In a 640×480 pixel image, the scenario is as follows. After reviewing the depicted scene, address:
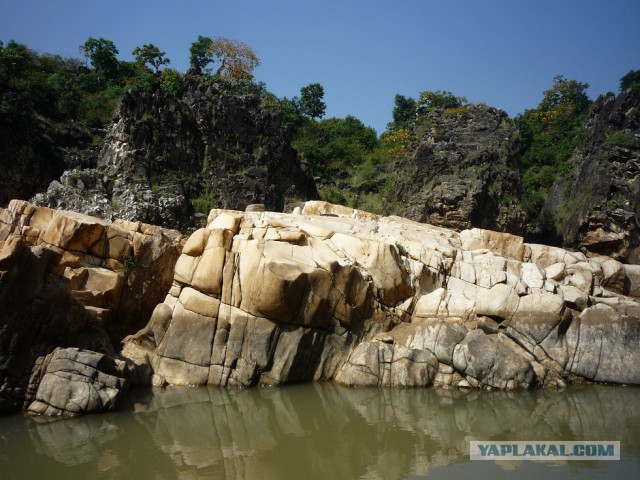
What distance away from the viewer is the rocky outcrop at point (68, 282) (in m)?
10.3

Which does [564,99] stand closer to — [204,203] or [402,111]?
[402,111]

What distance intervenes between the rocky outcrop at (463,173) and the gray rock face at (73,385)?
17.6 meters

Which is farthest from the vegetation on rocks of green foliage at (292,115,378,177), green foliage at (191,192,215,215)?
green foliage at (292,115,378,177)

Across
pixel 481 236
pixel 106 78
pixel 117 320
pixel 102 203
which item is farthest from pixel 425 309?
pixel 106 78

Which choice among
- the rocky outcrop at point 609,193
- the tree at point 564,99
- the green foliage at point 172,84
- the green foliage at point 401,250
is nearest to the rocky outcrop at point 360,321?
the green foliage at point 401,250

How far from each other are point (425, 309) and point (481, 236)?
4.14 metres

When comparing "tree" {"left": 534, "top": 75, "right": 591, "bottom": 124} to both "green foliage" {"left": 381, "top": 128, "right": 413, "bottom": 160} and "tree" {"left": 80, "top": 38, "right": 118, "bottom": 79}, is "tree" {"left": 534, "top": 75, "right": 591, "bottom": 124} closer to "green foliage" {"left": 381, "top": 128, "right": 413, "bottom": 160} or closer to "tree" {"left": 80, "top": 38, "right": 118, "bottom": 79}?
"green foliage" {"left": 381, "top": 128, "right": 413, "bottom": 160}

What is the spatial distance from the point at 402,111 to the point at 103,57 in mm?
24123

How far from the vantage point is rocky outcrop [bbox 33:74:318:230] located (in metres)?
23.7

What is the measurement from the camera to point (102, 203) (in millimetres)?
23250

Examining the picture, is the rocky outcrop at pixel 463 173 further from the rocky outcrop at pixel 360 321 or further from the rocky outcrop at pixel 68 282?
the rocky outcrop at pixel 68 282

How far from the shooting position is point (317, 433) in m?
9.29

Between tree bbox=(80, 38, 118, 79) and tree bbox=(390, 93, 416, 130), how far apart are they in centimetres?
2281

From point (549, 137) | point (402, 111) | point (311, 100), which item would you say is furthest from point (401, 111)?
point (549, 137)
